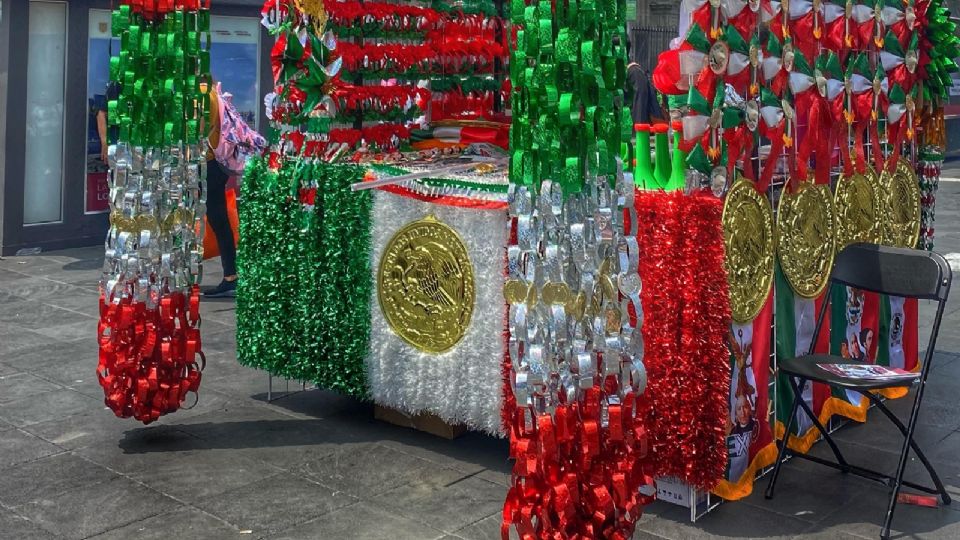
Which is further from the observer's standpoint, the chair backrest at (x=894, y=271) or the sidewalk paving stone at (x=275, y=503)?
the chair backrest at (x=894, y=271)

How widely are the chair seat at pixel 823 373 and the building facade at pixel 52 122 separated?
27.5 ft

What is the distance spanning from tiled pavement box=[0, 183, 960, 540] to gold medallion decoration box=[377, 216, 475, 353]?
1.92 feet

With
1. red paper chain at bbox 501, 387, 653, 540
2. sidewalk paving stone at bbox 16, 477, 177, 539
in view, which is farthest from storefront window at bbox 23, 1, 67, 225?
red paper chain at bbox 501, 387, 653, 540

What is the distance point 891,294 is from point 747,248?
2.52 feet

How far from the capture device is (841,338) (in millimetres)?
5871

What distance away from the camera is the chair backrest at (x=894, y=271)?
4879mm

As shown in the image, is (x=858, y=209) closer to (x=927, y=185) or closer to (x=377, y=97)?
(x=927, y=185)

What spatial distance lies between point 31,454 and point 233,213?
13.9 ft

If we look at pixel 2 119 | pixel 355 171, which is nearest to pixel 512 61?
pixel 355 171

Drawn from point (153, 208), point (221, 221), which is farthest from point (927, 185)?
point (221, 221)

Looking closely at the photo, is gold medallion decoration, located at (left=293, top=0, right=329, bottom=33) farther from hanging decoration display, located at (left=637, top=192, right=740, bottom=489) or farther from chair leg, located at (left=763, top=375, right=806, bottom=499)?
chair leg, located at (left=763, top=375, right=806, bottom=499)

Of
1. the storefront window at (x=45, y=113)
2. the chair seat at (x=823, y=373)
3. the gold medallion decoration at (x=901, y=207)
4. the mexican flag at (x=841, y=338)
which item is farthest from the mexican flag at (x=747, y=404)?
the storefront window at (x=45, y=113)

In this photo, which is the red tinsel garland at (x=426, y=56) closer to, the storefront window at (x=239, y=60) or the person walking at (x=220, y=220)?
the person walking at (x=220, y=220)

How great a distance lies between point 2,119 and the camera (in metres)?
10.9
